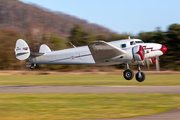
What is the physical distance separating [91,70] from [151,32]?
1495 centimetres

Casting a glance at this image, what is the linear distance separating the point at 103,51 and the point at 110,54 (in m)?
0.76

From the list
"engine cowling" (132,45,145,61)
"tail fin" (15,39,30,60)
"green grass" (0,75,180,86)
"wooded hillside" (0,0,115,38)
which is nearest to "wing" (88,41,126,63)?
"engine cowling" (132,45,145,61)

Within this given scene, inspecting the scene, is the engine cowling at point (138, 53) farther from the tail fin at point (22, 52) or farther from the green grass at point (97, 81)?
the tail fin at point (22, 52)

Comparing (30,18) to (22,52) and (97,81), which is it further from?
(22,52)

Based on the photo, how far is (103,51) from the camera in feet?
58.7

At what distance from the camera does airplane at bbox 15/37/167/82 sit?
58.3 ft

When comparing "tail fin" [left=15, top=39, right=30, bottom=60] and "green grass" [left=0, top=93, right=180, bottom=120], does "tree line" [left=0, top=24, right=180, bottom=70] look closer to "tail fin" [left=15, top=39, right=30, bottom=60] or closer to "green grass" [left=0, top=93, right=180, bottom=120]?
"tail fin" [left=15, top=39, right=30, bottom=60]

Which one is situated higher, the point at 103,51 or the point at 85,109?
the point at 103,51

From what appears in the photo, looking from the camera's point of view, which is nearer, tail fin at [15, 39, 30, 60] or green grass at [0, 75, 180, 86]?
tail fin at [15, 39, 30, 60]

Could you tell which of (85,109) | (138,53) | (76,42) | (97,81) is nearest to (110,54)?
(138,53)

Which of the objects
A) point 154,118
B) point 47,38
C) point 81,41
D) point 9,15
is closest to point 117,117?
point 154,118

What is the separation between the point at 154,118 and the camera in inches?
327

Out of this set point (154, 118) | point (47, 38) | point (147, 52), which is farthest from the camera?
point (47, 38)

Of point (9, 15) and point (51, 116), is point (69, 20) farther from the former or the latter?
point (51, 116)
